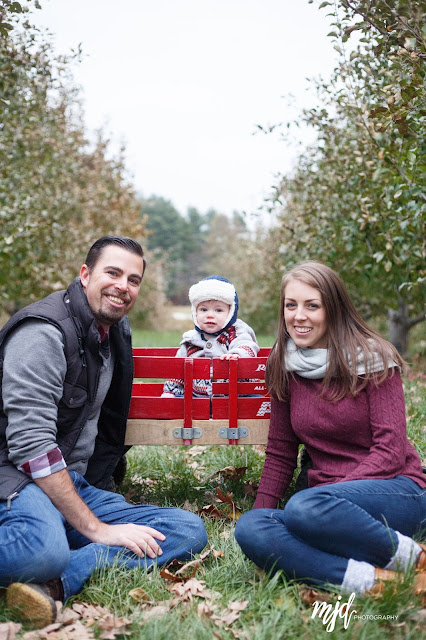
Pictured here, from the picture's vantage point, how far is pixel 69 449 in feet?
9.99

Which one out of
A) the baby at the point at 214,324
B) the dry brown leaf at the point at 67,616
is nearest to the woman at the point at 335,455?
the dry brown leaf at the point at 67,616

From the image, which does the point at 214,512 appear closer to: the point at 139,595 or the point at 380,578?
the point at 139,595

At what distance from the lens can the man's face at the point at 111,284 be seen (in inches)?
123

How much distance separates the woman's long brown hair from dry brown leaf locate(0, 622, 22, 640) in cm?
157

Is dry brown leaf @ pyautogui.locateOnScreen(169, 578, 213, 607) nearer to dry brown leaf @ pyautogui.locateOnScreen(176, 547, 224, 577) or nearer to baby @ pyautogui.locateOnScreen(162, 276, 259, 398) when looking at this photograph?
dry brown leaf @ pyautogui.locateOnScreen(176, 547, 224, 577)

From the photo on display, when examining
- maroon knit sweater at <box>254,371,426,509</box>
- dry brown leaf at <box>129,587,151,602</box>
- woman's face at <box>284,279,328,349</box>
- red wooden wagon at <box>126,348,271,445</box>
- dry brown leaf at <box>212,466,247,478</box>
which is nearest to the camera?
dry brown leaf at <box>129,587,151,602</box>

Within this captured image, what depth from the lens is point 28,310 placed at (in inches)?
116

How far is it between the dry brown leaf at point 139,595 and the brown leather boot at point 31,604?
1.11ft

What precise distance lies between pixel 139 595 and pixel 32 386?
103cm

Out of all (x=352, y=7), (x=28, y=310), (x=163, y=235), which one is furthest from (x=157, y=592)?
(x=163, y=235)

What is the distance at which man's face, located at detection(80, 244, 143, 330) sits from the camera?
3.14 m

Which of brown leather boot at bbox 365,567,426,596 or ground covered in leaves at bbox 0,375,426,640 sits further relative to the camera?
brown leather boot at bbox 365,567,426,596

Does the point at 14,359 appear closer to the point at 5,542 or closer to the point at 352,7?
the point at 5,542

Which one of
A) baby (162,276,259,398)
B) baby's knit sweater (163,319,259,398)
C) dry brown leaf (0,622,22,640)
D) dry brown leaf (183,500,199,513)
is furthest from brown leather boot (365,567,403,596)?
baby (162,276,259,398)
